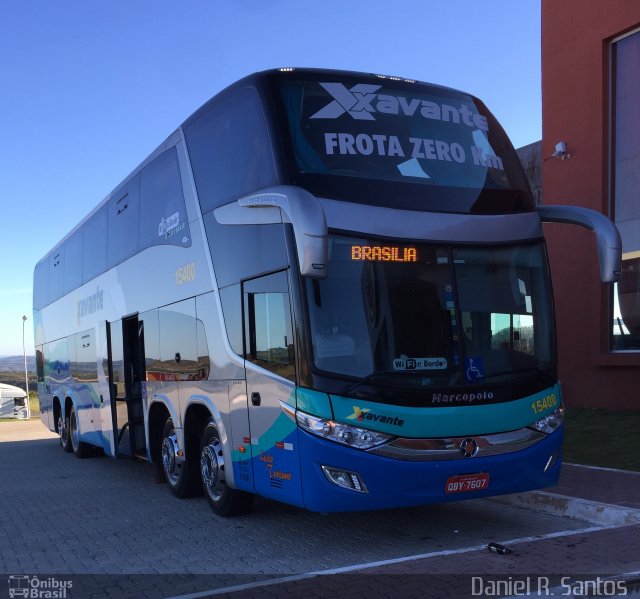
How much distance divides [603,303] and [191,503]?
31.7ft

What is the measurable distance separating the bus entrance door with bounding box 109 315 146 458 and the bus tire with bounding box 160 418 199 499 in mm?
1128

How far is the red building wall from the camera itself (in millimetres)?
14938

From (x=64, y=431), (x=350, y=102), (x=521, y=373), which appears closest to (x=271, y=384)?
(x=521, y=373)

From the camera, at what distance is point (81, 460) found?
1427 centimetres

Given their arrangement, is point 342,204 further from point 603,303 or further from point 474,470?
point 603,303

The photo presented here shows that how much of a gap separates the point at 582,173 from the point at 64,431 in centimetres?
1188

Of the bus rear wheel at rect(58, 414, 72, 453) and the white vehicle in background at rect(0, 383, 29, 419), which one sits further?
the white vehicle in background at rect(0, 383, 29, 419)

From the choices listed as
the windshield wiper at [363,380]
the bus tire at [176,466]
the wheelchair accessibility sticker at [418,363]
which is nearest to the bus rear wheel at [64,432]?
the bus tire at [176,466]

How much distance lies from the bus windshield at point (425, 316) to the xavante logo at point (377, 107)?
1380mm

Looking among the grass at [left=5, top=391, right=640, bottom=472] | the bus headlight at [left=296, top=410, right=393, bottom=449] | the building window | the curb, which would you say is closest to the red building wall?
the building window

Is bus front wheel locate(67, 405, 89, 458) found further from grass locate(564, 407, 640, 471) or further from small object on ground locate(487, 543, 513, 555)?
small object on ground locate(487, 543, 513, 555)

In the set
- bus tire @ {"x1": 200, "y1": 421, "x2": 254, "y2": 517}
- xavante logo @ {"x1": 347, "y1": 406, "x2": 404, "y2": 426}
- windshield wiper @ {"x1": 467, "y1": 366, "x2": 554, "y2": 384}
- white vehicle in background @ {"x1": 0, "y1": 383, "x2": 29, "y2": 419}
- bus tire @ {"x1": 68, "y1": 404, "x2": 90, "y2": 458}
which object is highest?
windshield wiper @ {"x1": 467, "y1": 366, "x2": 554, "y2": 384}

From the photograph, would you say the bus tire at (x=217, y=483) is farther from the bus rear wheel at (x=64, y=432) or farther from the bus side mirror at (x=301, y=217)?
the bus rear wheel at (x=64, y=432)

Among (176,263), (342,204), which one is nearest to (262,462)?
(342,204)
